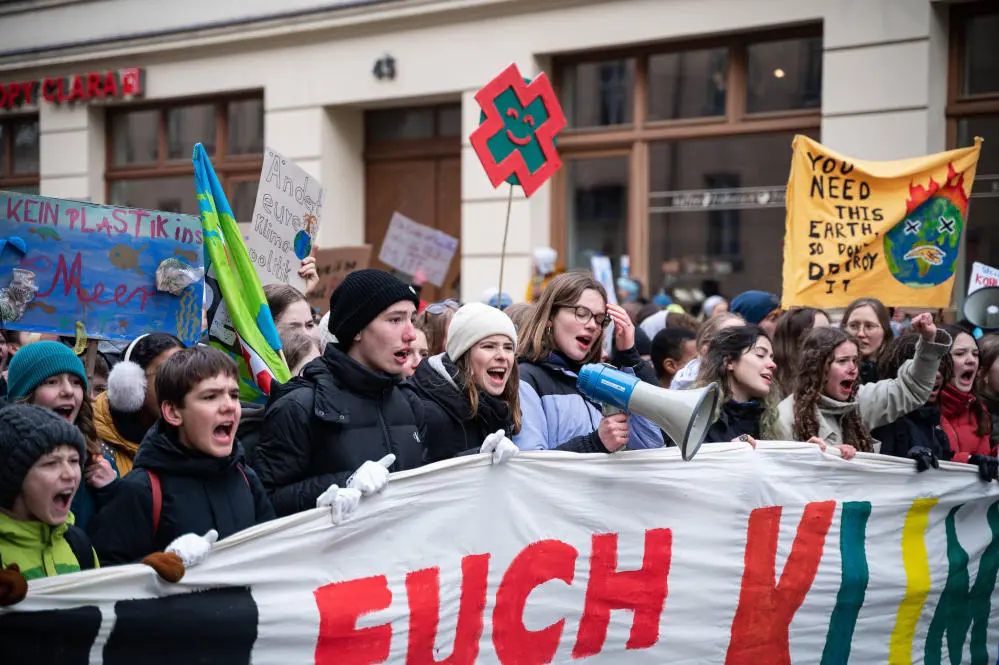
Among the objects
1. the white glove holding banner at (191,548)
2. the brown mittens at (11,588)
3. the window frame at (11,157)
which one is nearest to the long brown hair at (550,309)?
the white glove holding banner at (191,548)

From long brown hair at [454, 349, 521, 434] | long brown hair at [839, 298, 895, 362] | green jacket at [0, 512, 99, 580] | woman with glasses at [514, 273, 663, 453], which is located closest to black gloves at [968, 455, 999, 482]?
woman with glasses at [514, 273, 663, 453]

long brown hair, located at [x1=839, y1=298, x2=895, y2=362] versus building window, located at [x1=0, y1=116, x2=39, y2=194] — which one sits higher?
building window, located at [x1=0, y1=116, x2=39, y2=194]

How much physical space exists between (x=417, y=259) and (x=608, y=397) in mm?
6100

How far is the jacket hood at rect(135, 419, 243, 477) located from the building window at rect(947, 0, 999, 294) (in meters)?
8.00

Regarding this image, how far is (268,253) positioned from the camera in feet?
18.2

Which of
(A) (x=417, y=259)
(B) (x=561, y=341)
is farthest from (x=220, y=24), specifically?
(B) (x=561, y=341)

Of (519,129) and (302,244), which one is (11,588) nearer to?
(302,244)

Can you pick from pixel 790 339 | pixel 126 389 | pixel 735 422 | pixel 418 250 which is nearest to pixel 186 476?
pixel 126 389

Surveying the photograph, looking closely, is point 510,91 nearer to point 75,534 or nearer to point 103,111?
point 75,534

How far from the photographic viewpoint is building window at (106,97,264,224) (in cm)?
1357

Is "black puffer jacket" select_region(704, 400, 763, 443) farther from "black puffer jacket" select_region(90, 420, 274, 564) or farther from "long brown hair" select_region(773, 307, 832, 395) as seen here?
"black puffer jacket" select_region(90, 420, 274, 564)

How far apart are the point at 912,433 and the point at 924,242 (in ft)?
7.49

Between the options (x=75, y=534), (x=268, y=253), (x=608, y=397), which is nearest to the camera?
(x=75, y=534)

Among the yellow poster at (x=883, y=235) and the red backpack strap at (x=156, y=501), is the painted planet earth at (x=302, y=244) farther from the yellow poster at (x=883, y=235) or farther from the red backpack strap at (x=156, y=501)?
the yellow poster at (x=883, y=235)
